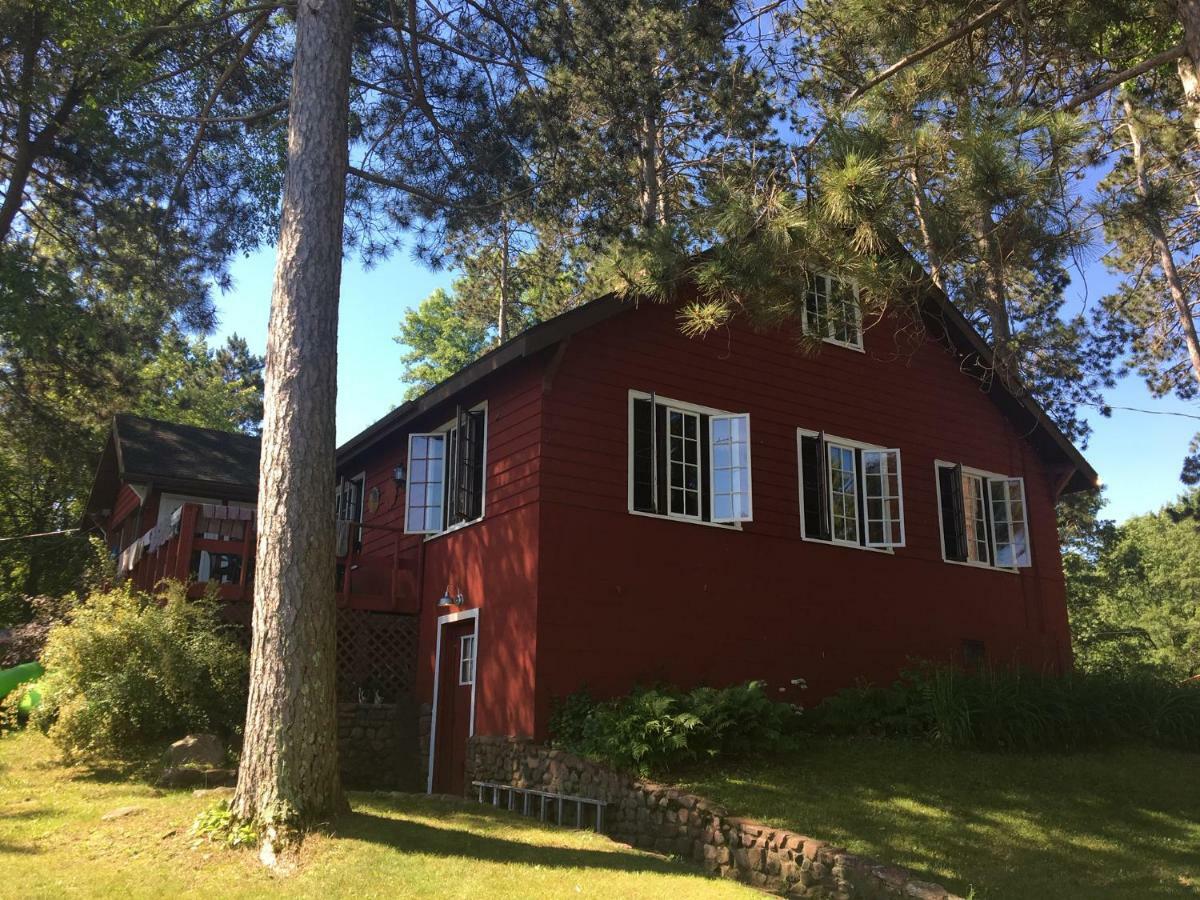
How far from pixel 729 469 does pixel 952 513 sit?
450cm

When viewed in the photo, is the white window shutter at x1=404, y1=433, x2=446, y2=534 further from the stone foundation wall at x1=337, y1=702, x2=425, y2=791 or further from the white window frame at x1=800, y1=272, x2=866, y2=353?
the white window frame at x1=800, y1=272, x2=866, y2=353

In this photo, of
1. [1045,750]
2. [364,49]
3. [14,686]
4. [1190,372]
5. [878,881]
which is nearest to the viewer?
[878,881]

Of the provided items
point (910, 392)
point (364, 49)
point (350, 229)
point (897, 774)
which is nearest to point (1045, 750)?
point (897, 774)

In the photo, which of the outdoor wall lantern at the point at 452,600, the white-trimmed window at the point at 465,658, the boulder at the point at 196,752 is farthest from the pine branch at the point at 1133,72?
the boulder at the point at 196,752

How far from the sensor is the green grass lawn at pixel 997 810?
699cm

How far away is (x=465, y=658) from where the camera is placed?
11977 millimetres

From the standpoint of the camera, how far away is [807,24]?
11.0 meters

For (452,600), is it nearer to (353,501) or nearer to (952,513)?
(353,501)

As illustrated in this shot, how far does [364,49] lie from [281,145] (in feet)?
9.53

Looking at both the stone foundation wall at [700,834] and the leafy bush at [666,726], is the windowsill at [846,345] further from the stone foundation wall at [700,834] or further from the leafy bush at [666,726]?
the stone foundation wall at [700,834]

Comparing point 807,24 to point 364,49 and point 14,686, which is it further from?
point 14,686

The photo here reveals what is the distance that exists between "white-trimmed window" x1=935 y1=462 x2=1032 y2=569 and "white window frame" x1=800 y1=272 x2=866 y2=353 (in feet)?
7.29

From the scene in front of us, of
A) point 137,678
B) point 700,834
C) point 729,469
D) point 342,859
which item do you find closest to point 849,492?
point 729,469

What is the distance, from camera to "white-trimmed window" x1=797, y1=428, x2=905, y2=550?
41.8 feet
